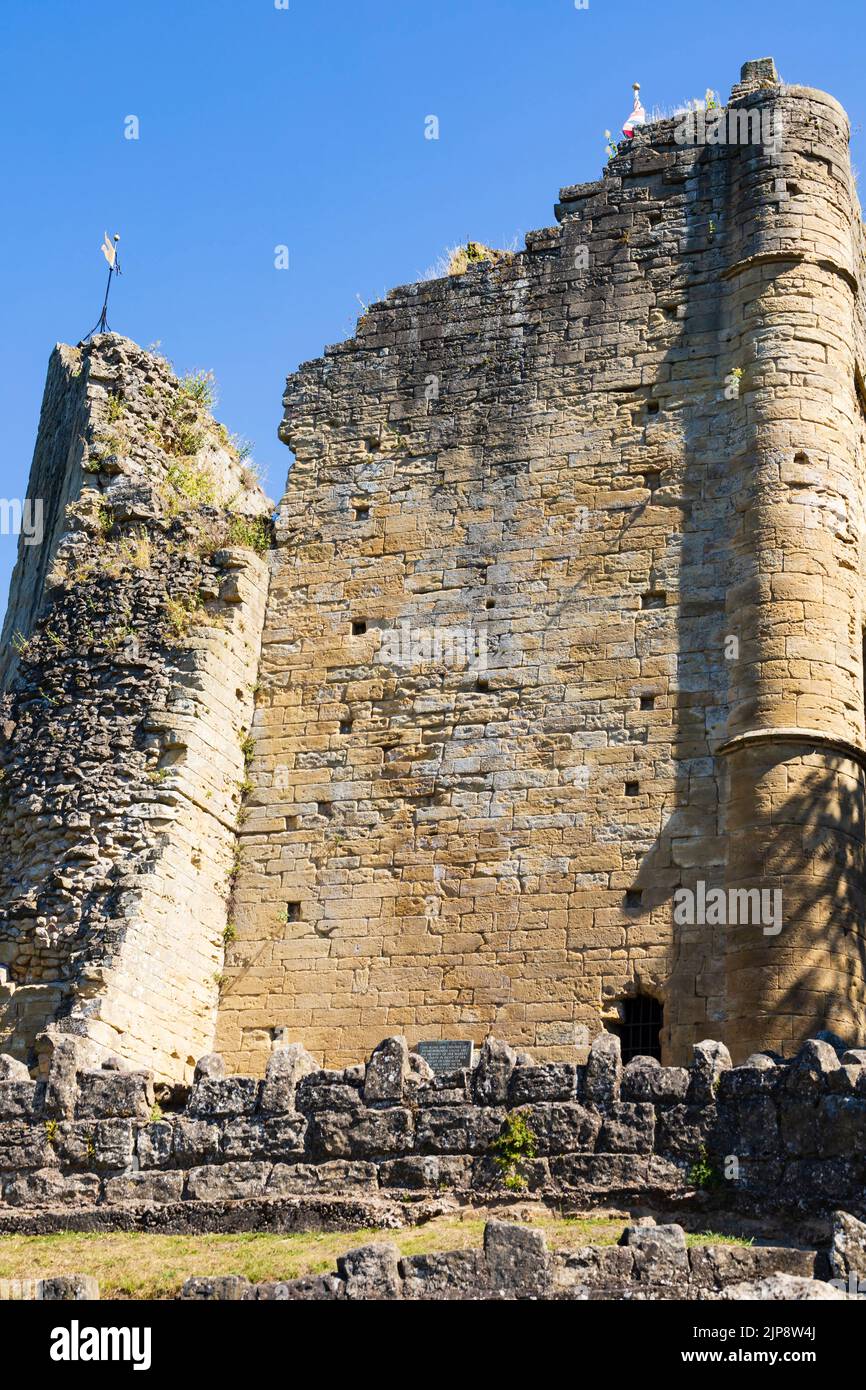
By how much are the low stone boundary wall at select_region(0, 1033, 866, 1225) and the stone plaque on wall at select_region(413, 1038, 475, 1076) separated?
2.53m

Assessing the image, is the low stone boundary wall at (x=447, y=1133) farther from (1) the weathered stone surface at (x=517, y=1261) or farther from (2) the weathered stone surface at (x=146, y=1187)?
(1) the weathered stone surface at (x=517, y=1261)

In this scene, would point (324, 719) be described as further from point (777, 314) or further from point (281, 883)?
point (777, 314)

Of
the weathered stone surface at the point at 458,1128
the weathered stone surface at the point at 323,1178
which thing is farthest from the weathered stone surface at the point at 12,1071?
the weathered stone surface at the point at 458,1128

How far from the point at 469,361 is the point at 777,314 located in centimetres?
291

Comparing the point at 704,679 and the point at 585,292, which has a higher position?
the point at 585,292

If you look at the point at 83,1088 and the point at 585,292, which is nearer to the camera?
the point at 83,1088

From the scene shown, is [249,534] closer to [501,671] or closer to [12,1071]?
[501,671]

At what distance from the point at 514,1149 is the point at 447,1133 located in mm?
441

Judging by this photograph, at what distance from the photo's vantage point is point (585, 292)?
17.1 metres

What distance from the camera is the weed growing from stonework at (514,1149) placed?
11.0 metres

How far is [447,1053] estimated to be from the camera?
14.7 m
